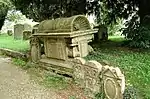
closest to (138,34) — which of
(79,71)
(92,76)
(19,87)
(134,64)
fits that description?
(134,64)

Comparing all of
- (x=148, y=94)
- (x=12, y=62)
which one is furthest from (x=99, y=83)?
(x=12, y=62)

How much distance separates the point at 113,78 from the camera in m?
5.95

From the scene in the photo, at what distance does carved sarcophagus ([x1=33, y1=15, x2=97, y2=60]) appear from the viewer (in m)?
8.25

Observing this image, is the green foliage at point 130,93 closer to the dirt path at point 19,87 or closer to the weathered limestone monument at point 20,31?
the dirt path at point 19,87

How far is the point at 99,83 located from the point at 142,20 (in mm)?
5954

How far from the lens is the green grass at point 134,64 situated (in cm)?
668

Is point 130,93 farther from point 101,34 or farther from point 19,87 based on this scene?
point 101,34

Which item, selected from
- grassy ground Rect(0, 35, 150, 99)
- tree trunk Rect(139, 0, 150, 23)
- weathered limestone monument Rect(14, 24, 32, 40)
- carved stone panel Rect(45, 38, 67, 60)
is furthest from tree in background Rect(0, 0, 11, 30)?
carved stone panel Rect(45, 38, 67, 60)

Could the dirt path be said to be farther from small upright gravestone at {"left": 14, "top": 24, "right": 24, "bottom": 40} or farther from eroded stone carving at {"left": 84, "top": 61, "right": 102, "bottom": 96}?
small upright gravestone at {"left": 14, "top": 24, "right": 24, "bottom": 40}

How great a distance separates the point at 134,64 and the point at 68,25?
231cm

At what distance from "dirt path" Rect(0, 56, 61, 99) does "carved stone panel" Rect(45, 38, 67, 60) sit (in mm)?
1085

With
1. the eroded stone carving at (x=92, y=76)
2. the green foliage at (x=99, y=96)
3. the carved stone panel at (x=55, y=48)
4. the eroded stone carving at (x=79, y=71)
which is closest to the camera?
the green foliage at (x=99, y=96)

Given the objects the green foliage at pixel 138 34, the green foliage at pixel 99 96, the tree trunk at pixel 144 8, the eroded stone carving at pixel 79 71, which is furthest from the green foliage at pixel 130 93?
the tree trunk at pixel 144 8

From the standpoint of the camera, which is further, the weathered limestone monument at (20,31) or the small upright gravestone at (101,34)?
the weathered limestone monument at (20,31)
